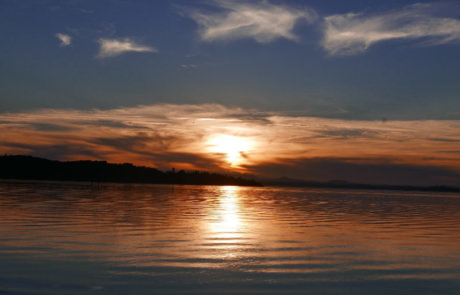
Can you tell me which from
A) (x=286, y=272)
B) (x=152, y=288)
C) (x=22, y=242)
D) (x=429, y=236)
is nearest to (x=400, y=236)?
(x=429, y=236)

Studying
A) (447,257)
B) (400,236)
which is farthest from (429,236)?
(447,257)

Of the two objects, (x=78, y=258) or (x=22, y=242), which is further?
(x=22, y=242)

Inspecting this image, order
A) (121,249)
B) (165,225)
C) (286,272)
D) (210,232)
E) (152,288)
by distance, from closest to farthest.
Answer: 1. (152,288)
2. (286,272)
3. (121,249)
4. (210,232)
5. (165,225)

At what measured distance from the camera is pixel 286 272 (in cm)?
1370

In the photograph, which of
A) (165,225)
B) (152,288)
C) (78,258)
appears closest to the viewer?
(152,288)

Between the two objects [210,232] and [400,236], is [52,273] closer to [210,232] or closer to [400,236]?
[210,232]

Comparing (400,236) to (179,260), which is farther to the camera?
(400,236)

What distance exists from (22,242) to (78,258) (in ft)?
14.2

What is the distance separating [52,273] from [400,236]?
1802cm

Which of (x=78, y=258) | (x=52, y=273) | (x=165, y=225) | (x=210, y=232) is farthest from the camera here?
(x=165, y=225)

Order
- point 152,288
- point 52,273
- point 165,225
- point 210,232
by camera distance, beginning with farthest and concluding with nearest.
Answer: point 165,225 < point 210,232 < point 52,273 < point 152,288

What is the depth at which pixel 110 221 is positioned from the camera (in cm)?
2703

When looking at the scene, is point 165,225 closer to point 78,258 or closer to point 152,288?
point 78,258

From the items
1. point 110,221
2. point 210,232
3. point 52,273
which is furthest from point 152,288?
point 110,221
